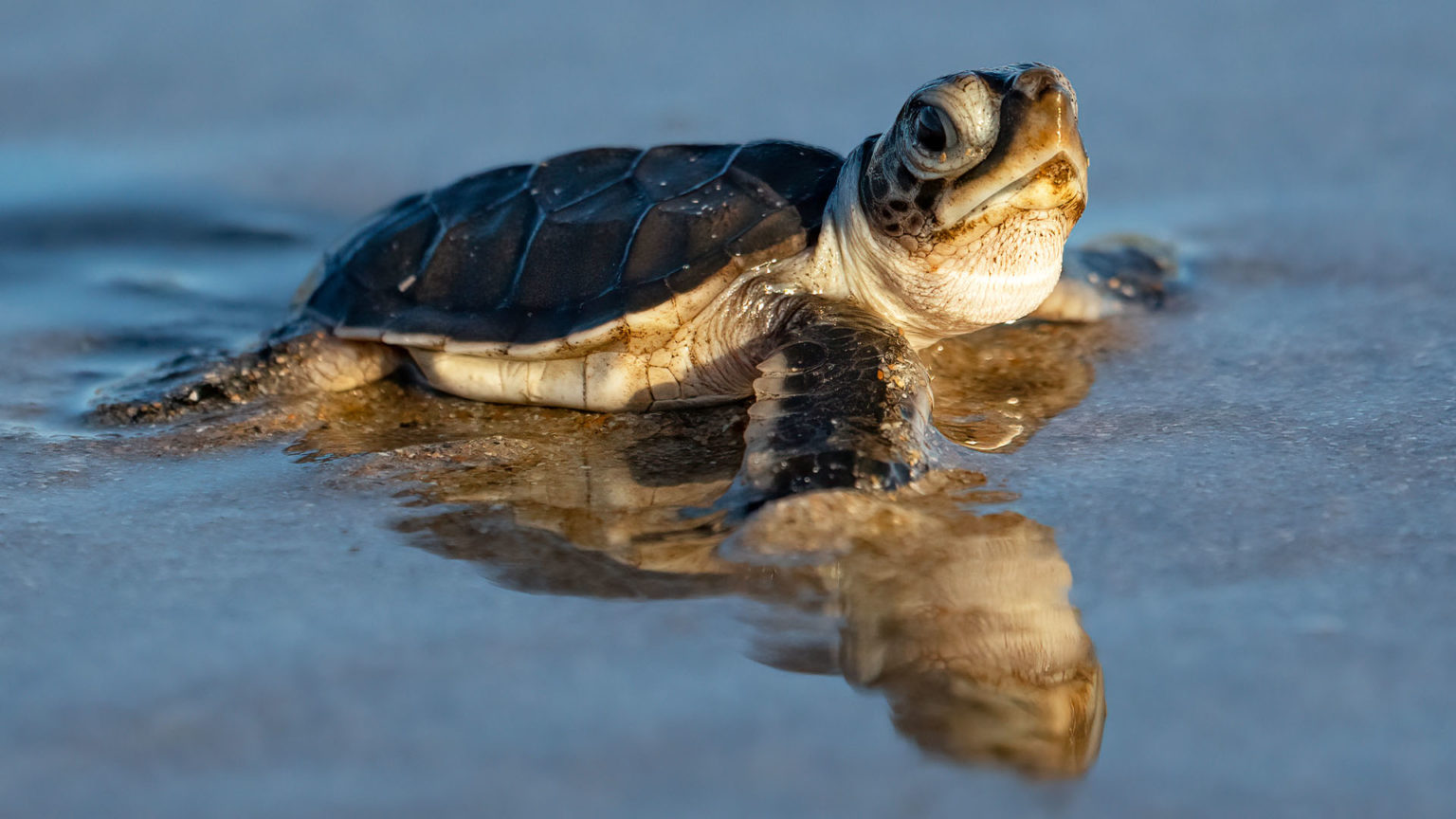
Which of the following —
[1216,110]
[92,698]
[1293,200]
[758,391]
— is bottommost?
[92,698]

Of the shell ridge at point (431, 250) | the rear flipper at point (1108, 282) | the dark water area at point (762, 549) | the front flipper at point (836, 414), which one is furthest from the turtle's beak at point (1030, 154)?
the shell ridge at point (431, 250)

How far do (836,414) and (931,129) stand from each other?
87 cm

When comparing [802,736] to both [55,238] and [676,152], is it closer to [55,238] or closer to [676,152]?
[676,152]

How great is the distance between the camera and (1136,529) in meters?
3.01

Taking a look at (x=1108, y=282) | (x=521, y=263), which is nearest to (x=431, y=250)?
(x=521, y=263)

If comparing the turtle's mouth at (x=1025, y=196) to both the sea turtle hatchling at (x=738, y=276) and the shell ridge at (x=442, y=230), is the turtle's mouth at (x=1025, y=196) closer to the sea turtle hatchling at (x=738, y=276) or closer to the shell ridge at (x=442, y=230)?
the sea turtle hatchling at (x=738, y=276)

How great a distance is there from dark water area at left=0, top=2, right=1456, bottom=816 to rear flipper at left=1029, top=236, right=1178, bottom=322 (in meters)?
0.09

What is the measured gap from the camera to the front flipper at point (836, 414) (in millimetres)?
3168

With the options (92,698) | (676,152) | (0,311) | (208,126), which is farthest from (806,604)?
(208,126)

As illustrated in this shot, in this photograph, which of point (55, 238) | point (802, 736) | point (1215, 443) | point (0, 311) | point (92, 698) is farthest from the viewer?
point (55, 238)

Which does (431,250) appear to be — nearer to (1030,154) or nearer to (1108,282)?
(1030,154)

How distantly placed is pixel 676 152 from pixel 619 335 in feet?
2.42

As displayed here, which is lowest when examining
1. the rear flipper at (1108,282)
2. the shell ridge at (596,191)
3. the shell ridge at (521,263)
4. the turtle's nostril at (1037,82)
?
the rear flipper at (1108,282)

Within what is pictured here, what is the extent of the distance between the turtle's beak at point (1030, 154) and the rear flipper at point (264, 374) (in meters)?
2.12
